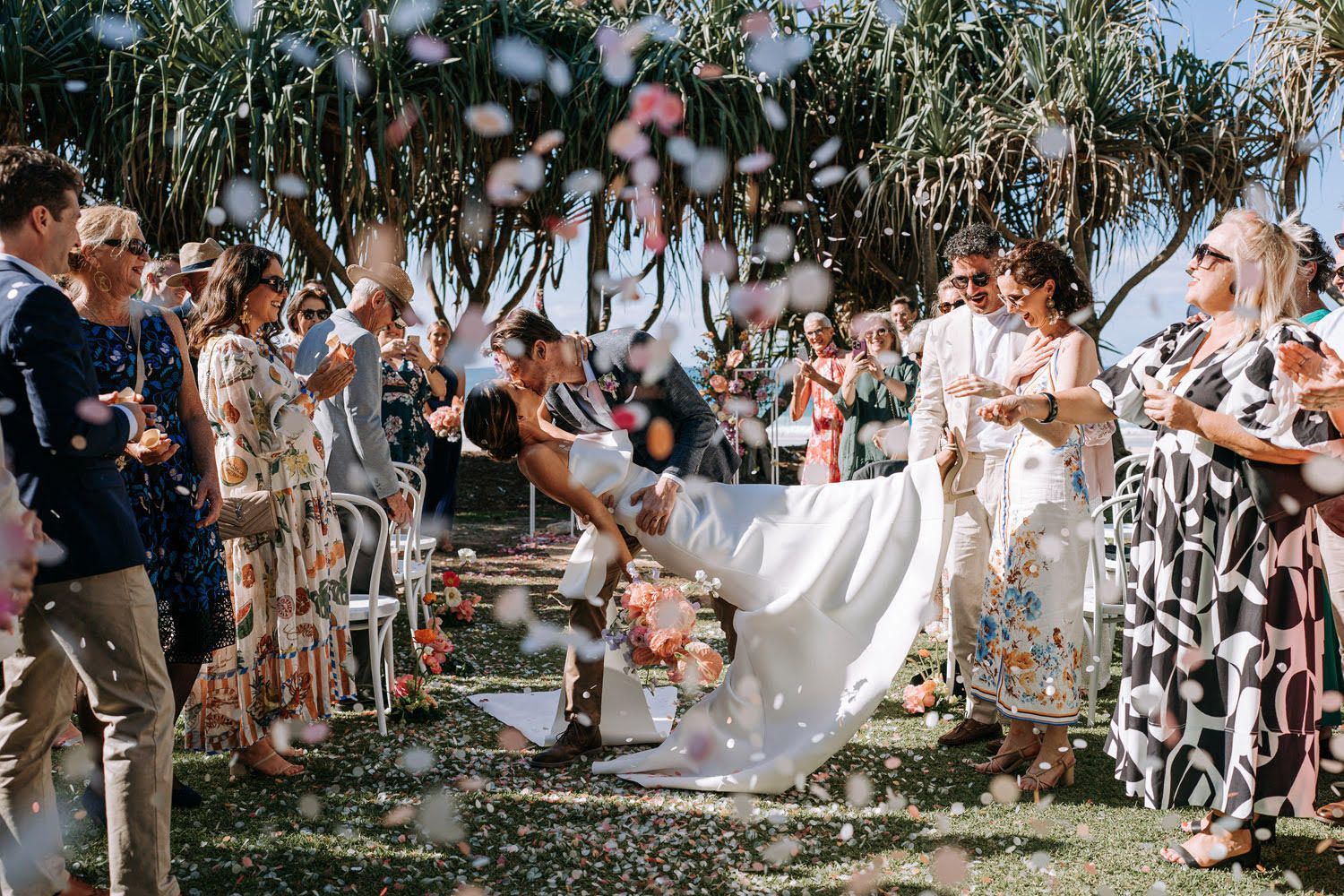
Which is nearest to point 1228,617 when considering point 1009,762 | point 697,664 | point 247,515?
point 1009,762

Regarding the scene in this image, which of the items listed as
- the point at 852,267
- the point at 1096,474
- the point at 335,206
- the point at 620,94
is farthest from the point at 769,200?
the point at 1096,474

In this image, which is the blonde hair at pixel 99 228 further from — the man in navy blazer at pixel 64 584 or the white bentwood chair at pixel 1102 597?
the white bentwood chair at pixel 1102 597

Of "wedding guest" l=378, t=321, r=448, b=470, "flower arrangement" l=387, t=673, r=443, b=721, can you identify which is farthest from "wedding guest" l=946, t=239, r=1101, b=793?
"wedding guest" l=378, t=321, r=448, b=470

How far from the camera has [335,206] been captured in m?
8.65

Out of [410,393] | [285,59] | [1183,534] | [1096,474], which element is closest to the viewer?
[1183,534]

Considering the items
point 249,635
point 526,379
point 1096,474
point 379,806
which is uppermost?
point 526,379

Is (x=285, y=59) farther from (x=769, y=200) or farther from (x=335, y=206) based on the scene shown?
(x=769, y=200)

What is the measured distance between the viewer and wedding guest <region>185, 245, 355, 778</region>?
324 centimetres

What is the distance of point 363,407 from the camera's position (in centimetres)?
416

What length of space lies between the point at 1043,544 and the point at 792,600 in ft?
2.73

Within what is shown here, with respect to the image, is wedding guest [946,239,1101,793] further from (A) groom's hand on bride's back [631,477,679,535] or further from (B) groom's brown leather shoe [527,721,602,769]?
(B) groom's brown leather shoe [527,721,602,769]

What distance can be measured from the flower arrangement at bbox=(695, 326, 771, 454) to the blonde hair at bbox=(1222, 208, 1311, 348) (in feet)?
21.4

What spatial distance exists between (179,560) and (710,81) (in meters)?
7.61

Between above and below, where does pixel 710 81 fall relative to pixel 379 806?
above
